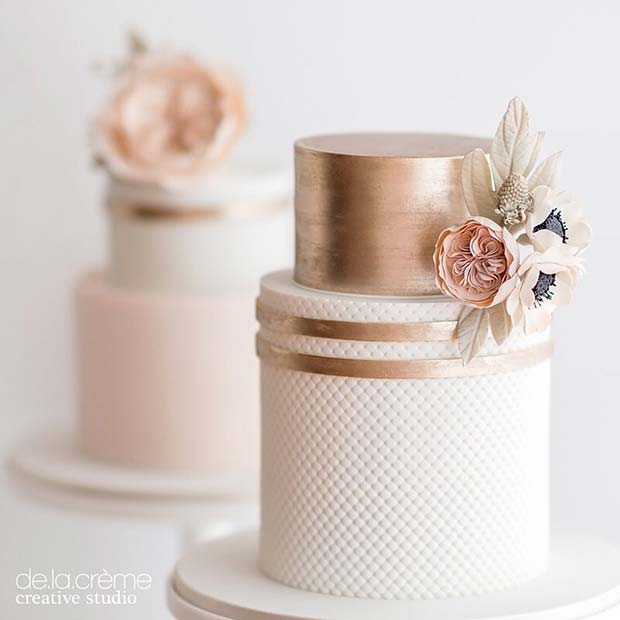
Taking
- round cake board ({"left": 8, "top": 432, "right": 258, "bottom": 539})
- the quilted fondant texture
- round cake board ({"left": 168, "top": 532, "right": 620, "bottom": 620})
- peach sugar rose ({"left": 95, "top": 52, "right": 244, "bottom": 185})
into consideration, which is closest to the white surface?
the quilted fondant texture

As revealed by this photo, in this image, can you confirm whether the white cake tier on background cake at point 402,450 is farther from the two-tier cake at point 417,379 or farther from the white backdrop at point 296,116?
the white backdrop at point 296,116

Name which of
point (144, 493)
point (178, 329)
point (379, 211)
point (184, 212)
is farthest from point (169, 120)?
point (379, 211)

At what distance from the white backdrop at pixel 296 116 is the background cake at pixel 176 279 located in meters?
0.17

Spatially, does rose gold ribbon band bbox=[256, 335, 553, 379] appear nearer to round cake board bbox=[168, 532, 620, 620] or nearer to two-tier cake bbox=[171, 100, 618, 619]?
two-tier cake bbox=[171, 100, 618, 619]

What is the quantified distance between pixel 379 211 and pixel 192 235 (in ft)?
3.27

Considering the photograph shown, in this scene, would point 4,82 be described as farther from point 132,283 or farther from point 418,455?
point 418,455

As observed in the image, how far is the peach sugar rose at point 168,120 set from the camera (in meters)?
2.04

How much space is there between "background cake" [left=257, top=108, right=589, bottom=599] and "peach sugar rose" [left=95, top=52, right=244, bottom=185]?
994mm

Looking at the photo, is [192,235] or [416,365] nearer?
[416,365]

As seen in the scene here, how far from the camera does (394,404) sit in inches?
39.9

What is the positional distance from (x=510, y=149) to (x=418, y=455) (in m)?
0.25

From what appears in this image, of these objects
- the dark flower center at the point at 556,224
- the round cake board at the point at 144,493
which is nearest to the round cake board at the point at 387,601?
the dark flower center at the point at 556,224

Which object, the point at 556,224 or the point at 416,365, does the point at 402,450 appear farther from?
the point at 556,224

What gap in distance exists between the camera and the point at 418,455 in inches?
40.0
